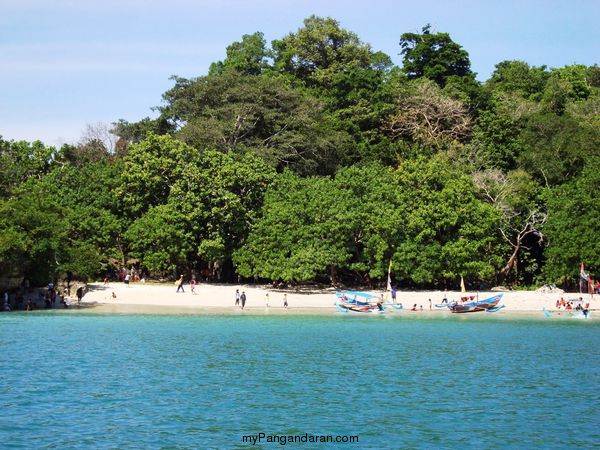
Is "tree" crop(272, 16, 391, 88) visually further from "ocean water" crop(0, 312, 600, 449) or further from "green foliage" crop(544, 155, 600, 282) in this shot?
"ocean water" crop(0, 312, 600, 449)

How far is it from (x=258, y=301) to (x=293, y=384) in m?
24.7

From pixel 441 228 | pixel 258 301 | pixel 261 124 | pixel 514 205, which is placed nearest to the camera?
pixel 258 301

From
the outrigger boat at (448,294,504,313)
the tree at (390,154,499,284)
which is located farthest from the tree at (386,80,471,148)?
the outrigger boat at (448,294,504,313)

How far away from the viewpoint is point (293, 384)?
25766 mm

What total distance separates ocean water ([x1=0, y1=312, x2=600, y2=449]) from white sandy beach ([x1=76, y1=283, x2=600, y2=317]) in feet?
21.0

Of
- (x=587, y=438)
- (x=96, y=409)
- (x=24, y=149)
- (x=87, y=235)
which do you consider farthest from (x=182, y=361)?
(x=24, y=149)

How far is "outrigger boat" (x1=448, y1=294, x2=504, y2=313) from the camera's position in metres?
48.2

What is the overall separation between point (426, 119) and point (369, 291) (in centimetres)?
1754

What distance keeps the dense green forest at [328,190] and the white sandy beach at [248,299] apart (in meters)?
1.47

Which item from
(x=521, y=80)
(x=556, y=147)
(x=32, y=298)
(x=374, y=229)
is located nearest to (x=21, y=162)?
(x=32, y=298)

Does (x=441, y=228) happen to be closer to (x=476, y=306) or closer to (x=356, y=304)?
(x=476, y=306)

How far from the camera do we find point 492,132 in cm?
6141

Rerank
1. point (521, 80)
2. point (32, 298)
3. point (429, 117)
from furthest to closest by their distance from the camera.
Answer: point (521, 80) < point (429, 117) < point (32, 298)

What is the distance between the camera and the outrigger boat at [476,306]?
4822 centimetres
